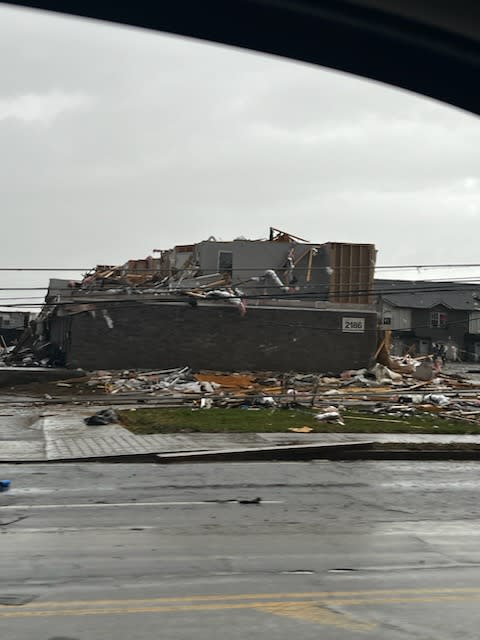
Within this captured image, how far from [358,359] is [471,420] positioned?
67.6 ft

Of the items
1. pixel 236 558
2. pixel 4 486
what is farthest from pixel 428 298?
pixel 236 558

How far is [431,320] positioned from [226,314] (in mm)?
41347

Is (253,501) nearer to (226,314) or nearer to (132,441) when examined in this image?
(132,441)

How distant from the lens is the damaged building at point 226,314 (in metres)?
42.2

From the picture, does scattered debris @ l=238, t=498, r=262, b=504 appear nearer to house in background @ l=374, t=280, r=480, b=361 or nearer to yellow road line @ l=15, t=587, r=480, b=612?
yellow road line @ l=15, t=587, r=480, b=612

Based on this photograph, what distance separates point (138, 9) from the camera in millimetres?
2221

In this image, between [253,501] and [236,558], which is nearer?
[236,558]

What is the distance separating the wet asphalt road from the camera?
6.09m

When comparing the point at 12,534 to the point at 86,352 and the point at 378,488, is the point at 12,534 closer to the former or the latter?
the point at 378,488

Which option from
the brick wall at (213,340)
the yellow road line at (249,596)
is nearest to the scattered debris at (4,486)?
the yellow road line at (249,596)

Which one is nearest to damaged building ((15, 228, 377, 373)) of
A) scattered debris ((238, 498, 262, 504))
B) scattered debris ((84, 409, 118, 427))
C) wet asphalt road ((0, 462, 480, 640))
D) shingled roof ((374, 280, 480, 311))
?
scattered debris ((84, 409, 118, 427))

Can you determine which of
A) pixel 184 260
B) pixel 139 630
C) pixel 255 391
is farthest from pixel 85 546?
pixel 184 260

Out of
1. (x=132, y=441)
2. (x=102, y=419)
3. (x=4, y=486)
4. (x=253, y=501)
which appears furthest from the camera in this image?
(x=102, y=419)

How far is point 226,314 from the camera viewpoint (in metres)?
43.4
